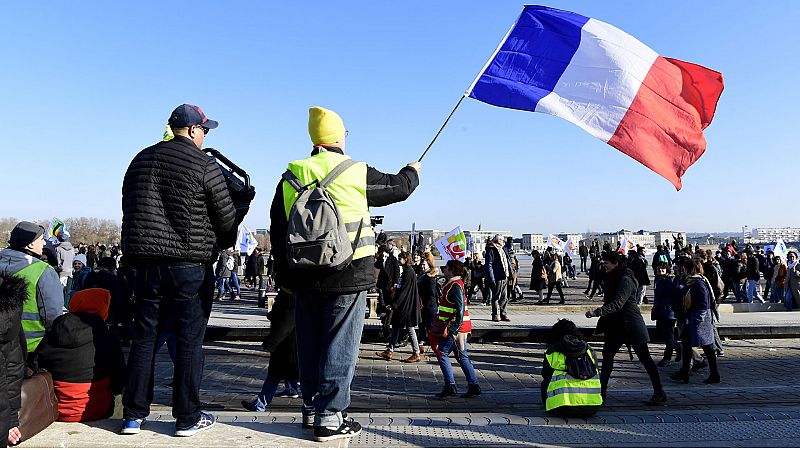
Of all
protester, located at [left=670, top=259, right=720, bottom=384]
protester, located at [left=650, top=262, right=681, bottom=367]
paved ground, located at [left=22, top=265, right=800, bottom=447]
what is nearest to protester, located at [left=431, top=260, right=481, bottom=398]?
paved ground, located at [left=22, top=265, right=800, bottom=447]

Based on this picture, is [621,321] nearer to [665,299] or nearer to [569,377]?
[569,377]

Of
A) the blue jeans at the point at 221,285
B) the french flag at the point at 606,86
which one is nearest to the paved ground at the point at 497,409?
the french flag at the point at 606,86

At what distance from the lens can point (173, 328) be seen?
12.9ft

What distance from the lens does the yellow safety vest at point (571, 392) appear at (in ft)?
17.7

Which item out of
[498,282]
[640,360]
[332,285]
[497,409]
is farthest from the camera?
[498,282]

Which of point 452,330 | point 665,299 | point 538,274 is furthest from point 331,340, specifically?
point 538,274

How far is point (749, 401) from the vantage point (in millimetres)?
6504

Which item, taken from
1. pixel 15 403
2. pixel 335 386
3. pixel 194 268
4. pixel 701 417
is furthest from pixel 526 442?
pixel 15 403

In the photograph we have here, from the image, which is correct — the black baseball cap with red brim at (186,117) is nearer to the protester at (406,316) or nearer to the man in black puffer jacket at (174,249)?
the man in black puffer jacket at (174,249)

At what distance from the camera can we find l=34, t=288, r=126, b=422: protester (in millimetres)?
4188

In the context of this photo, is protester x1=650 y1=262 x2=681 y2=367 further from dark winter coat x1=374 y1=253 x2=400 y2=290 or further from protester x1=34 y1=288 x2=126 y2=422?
protester x1=34 y1=288 x2=126 y2=422

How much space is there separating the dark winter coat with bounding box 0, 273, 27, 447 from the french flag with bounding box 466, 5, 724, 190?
4331mm

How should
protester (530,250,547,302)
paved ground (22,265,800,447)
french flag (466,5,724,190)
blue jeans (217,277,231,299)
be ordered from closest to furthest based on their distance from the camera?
Answer: paved ground (22,265,800,447) → french flag (466,5,724,190) → protester (530,250,547,302) → blue jeans (217,277,231,299)

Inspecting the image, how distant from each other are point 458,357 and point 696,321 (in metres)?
3.29
